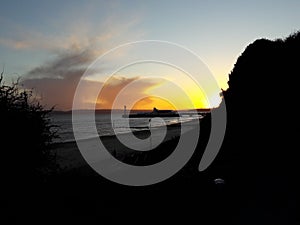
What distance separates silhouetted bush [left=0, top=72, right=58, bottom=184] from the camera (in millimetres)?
7797

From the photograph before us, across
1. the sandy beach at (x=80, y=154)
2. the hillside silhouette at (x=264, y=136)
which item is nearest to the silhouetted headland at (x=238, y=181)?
the hillside silhouette at (x=264, y=136)

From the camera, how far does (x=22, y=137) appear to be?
827 centimetres

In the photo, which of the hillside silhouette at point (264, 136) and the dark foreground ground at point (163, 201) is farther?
the hillside silhouette at point (264, 136)

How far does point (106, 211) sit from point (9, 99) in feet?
14.2

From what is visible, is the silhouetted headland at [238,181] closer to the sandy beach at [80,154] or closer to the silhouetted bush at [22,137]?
the silhouetted bush at [22,137]

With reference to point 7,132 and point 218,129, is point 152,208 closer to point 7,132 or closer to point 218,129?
point 7,132

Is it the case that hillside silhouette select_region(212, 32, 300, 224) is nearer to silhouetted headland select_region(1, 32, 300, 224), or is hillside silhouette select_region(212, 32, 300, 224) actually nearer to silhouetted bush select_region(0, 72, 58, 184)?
silhouetted headland select_region(1, 32, 300, 224)

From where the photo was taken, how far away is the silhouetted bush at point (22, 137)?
25.6 feet

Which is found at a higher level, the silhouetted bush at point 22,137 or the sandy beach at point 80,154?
the silhouetted bush at point 22,137

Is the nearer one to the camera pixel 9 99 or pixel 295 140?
pixel 9 99

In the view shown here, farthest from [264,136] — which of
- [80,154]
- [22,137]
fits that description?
[80,154]

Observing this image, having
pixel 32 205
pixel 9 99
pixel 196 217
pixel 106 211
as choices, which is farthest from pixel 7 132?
pixel 196 217

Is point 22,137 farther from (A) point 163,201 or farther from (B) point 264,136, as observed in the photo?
(B) point 264,136

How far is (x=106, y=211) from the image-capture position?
8.30m
